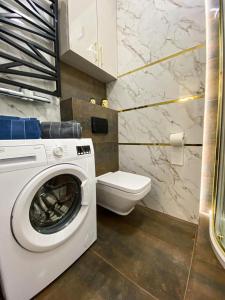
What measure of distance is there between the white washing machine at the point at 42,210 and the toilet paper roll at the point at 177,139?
0.78 metres

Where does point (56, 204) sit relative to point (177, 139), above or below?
below

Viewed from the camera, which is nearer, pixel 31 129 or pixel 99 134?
pixel 31 129

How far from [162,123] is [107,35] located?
1168 millimetres

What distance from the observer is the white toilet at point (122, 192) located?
103cm

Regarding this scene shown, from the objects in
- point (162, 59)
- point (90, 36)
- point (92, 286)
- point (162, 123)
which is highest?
point (90, 36)

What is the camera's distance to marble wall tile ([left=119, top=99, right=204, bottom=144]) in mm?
1165

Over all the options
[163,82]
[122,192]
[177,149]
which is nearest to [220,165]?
[177,149]

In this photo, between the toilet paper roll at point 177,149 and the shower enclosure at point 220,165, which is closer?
the shower enclosure at point 220,165

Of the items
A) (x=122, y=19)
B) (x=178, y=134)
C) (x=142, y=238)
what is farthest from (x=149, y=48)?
(x=142, y=238)

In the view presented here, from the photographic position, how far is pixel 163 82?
1316mm

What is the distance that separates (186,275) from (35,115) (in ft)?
5.16

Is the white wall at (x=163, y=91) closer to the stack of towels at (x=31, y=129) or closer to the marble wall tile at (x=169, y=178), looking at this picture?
the marble wall tile at (x=169, y=178)

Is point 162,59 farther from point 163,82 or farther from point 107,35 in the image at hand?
point 107,35

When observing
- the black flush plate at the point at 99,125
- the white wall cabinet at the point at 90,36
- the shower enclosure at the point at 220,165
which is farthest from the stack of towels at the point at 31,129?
the shower enclosure at the point at 220,165
